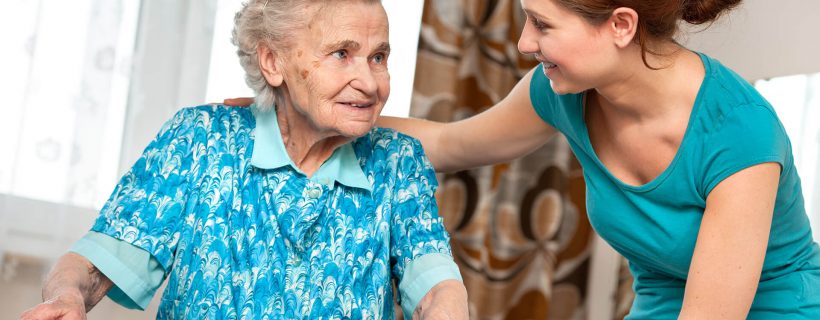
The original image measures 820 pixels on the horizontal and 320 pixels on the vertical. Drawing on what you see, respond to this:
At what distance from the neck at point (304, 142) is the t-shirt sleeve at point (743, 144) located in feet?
2.04

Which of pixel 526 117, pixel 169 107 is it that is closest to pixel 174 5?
pixel 169 107

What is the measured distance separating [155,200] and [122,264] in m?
0.12

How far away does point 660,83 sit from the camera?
5.06 ft

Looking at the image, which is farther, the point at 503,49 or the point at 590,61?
the point at 503,49

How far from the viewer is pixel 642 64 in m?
1.53

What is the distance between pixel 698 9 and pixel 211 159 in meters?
0.87

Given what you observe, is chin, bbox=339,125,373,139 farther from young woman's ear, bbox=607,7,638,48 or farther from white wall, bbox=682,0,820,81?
white wall, bbox=682,0,820,81

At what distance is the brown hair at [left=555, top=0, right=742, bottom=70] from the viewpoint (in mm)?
1446

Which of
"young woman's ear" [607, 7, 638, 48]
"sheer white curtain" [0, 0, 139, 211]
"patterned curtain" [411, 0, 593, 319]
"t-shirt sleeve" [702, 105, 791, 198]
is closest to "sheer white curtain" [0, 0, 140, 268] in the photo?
"sheer white curtain" [0, 0, 139, 211]

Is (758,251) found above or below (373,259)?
above

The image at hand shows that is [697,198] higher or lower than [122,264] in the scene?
higher

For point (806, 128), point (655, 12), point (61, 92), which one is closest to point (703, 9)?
point (655, 12)

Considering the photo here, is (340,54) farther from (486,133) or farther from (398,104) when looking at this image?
(398,104)

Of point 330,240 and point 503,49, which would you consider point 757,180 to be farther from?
point 503,49
